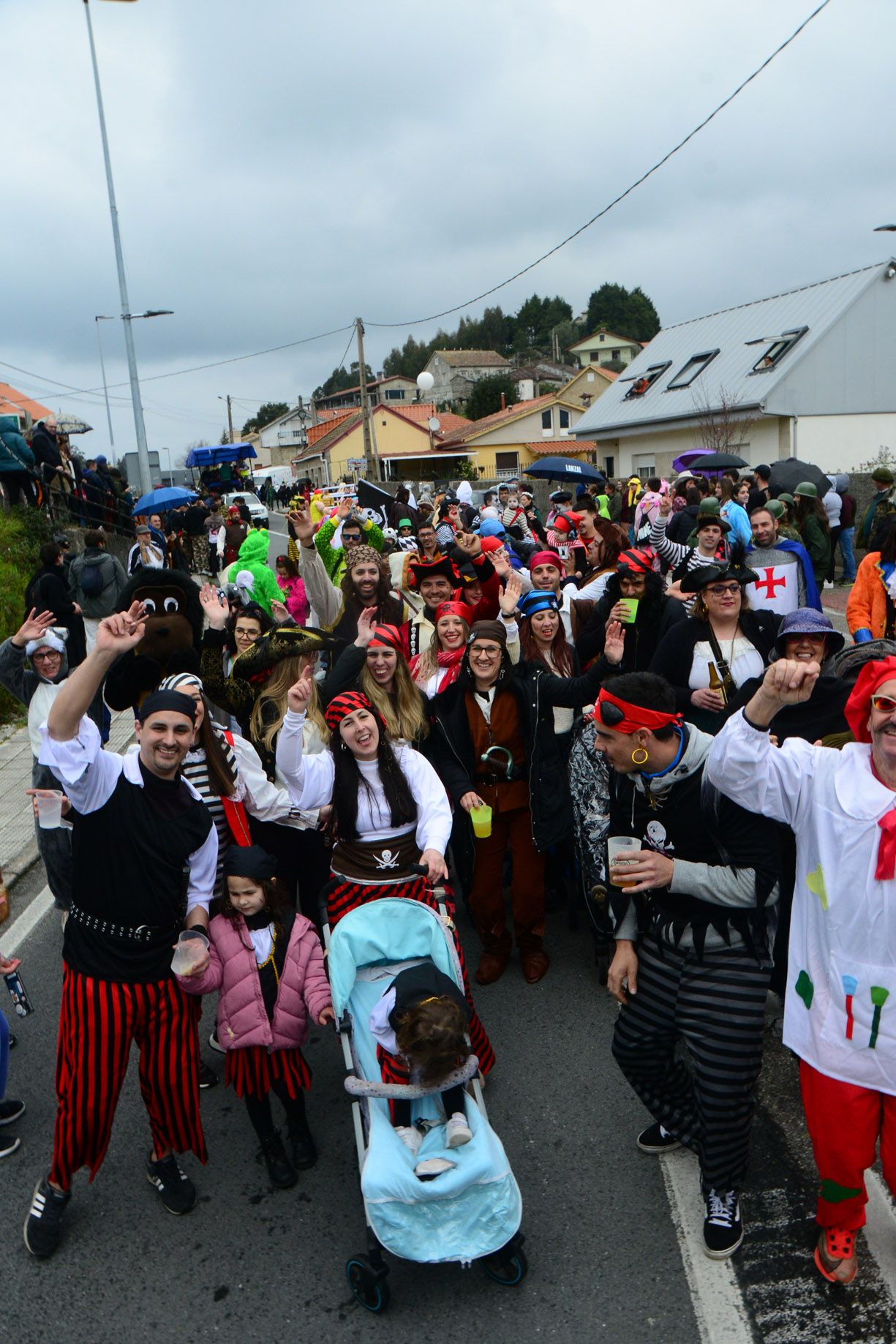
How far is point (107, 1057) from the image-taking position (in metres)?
3.28

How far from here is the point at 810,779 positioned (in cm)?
272

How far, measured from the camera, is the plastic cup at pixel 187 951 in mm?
3238

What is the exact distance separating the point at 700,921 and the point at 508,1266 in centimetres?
124

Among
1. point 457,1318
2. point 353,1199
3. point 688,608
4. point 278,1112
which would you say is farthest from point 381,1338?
point 688,608

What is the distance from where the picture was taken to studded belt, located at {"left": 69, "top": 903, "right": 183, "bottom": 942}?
3.27m

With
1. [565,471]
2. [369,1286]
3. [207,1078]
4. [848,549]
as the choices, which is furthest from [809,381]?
[369,1286]

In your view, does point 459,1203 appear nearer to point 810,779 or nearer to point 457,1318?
point 457,1318

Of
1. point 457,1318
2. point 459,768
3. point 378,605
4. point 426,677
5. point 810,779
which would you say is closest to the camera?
point 810,779

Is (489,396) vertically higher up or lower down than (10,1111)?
higher up

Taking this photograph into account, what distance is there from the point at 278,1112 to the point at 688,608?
315cm

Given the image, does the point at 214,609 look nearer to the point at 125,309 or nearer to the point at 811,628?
the point at 811,628

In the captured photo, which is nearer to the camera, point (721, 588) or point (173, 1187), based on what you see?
point (173, 1187)

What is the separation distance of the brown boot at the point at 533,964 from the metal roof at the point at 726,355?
90.6 ft

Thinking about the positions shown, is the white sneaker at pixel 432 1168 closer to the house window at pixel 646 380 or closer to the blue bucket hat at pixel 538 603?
the blue bucket hat at pixel 538 603
